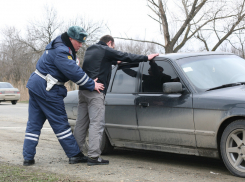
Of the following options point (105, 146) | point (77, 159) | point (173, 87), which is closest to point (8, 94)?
point (105, 146)

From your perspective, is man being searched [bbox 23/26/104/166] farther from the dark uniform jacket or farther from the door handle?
the door handle

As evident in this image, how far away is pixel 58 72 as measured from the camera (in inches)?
195

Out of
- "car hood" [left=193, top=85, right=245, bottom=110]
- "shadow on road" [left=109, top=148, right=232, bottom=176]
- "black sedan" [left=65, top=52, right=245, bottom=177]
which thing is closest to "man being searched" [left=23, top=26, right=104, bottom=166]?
"black sedan" [left=65, top=52, right=245, bottom=177]

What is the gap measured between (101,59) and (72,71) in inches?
18.3

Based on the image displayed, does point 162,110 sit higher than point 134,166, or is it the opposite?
point 162,110

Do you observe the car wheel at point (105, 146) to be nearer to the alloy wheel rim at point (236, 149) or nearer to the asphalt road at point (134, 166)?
the asphalt road at point (134, 166)

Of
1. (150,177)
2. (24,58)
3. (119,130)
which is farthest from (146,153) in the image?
(24,58)

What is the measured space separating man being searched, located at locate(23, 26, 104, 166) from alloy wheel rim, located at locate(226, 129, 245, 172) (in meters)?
1.88

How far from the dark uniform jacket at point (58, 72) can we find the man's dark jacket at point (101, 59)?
0.22 metres

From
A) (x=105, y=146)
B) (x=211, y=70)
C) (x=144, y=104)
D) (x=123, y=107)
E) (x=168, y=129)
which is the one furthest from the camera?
(x=105, y=146)

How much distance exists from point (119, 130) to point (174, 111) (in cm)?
105

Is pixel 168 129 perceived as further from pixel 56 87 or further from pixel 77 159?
pixel 56 87

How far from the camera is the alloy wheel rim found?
397 centimetres

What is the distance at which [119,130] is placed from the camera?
527cm
